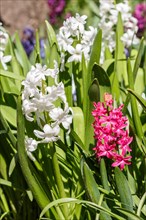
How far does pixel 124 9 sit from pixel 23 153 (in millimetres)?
1087

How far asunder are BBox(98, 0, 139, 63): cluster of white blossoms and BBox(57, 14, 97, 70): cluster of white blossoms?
1.72 feet

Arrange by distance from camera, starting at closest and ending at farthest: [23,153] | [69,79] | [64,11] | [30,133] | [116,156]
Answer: [116,156] → [23,153] → [30,133] → [69,79] → [64,11]

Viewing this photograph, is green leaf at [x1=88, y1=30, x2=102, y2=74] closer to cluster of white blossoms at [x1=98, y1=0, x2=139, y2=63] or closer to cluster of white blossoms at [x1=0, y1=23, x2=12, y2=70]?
cluster of white blossoms at [x1=0, y1=23, x2=12, y2=70]

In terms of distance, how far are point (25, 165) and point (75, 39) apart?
0.53 m

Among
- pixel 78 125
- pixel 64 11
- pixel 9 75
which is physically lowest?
pixel 64 11

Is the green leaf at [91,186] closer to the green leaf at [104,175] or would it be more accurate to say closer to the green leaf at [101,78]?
the green leaf at [104,175]

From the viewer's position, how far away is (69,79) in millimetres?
2221

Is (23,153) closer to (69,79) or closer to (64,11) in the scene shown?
(69,79)

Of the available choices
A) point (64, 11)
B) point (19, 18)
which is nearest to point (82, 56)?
point (19, 18)

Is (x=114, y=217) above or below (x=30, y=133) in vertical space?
below

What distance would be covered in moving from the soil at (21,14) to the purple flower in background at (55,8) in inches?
7.1

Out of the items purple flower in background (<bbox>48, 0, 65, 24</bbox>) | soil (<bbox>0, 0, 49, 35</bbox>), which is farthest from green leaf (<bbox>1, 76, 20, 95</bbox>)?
purple flower in background (<bbox>48, 0, 65, 24</bbox>)

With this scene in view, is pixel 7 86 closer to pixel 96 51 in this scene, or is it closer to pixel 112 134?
pixel 96 51

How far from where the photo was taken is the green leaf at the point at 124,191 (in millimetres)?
1816
